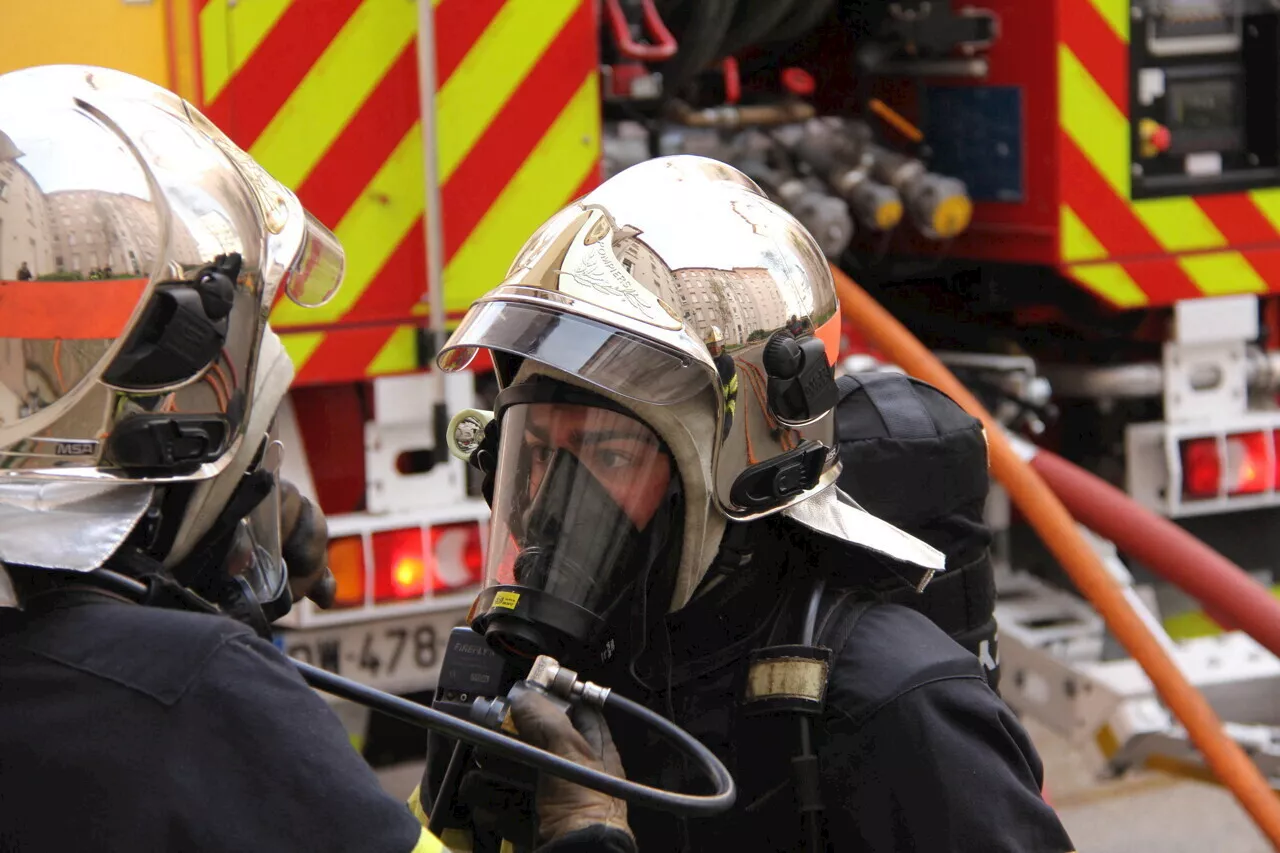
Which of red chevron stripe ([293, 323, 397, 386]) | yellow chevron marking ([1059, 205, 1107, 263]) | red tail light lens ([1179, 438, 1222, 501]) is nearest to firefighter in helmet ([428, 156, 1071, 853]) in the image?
red chevron stripe ([293, 323, 397, 386])

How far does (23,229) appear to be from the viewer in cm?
172

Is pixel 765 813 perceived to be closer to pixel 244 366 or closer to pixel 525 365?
pixel 525 365

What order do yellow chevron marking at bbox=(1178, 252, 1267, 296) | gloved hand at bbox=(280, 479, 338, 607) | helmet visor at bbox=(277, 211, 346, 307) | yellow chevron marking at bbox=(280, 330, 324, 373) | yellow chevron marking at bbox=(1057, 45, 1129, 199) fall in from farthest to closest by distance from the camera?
1. yellow chevron marking at bbox=(1178, 252, 1267, 296)
2. yellow chevron marking at bbox=(1057, 45, 1129, 199)
3. yellow chevron marking at bbox=(280, 330, 324, 373)
4. gloved hand at bbox=(280, 479, 338, 607)
5. helmet visor at bbox=(277, 211, 346, 307)

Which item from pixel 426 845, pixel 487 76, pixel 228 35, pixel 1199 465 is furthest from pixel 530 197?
pixel 426 845

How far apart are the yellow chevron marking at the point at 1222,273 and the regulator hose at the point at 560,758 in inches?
91.4

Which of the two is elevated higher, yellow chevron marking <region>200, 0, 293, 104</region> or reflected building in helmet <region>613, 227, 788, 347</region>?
yellow chevron marking <region>200, 0, 293, 104</region>

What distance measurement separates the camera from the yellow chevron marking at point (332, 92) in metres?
3.08

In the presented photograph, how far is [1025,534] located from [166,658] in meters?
2.87

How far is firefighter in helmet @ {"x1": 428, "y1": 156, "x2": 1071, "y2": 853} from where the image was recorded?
178cm

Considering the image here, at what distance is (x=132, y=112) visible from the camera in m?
1.84

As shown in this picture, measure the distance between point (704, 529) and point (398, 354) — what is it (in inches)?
56.1

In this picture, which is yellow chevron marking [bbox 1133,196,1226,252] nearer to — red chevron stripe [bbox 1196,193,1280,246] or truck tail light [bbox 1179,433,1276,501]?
red chevron stripe [bbox 1196,193,1280,246]

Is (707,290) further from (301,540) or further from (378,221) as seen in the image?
(378,221)

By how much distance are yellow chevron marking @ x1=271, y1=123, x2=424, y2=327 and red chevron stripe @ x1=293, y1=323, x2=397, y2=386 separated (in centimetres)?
4
